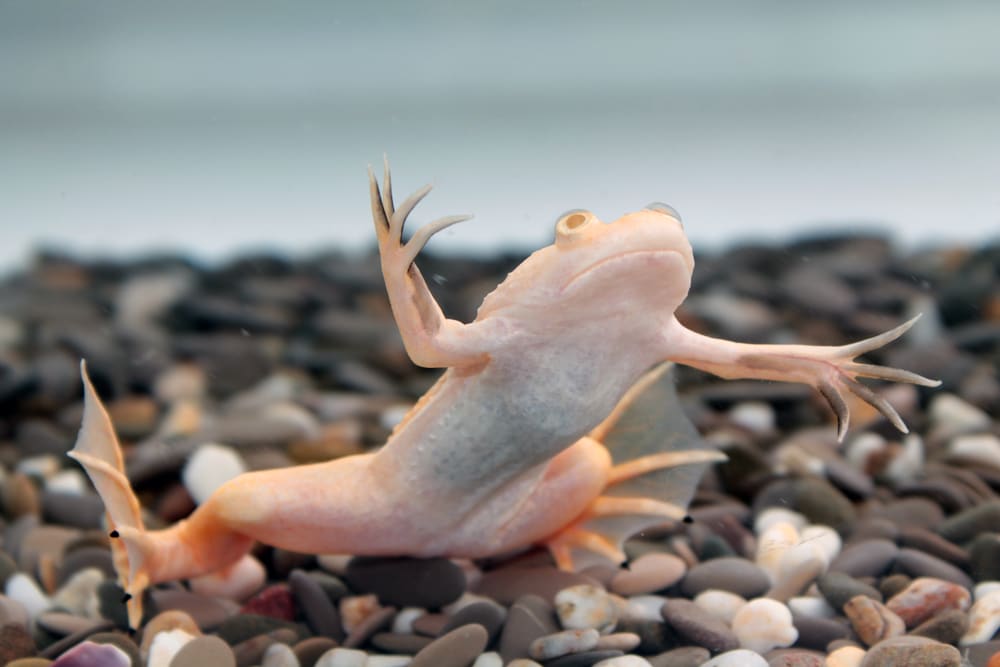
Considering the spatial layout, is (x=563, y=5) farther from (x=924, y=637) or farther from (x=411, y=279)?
(x=924, y=637)

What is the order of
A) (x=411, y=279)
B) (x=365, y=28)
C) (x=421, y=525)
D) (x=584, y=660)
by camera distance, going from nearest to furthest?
(x=411, y=279)
(x=584, y=660)
(x=421, y=525)
(x=365, y=28)

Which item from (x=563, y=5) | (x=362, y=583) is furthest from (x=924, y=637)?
(x=563, y=5)

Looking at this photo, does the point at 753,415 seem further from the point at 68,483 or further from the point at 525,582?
the point at 68,483

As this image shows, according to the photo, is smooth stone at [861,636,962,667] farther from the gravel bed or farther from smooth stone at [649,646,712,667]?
smooth stone at [649,646,712,667]

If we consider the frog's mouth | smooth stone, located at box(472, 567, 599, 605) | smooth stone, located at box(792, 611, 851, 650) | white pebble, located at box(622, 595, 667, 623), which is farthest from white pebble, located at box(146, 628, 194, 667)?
smooth stone, located at box(792, 611, 851, 650)

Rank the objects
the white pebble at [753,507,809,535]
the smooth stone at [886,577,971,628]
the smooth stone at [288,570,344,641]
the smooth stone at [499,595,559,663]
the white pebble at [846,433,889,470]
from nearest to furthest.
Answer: the smooth stone at [499,595,559,663] → the smooth stone at [886,577,971,628] → the smooth stone at [288,570,344,641] → the white pebble at [753,507,809,535] → the white pebble at [846,433,889,470]

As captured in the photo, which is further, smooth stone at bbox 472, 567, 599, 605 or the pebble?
smooth stone at bbox 472, 567, 599, 605

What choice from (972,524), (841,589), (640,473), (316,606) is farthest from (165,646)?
(972,524)
